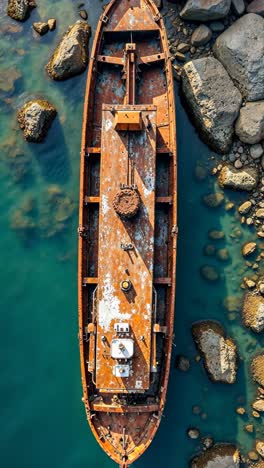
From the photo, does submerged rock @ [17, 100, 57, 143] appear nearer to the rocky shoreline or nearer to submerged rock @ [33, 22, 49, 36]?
submerged rock @ [33, 22, 49, 36]

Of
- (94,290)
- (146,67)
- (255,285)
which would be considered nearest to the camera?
(94,290)

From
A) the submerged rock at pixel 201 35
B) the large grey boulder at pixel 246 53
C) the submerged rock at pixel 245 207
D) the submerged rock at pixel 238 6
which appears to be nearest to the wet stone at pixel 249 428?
the submerged rock at pixel 245 207

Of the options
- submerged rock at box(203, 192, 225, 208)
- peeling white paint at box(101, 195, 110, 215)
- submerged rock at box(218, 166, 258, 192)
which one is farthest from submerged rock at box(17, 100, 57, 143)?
submerged rock at box(218, 166, 258, 192)

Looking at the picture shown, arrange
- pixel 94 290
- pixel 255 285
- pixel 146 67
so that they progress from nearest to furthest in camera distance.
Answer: pixel 94 290, pixel 146 67, pixel 255 285

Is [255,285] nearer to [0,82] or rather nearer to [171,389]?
[171,389]

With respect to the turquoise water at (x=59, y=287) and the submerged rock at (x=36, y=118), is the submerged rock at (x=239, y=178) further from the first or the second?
the submerged rock at (x=36, y=118)

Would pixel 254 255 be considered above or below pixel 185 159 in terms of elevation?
below

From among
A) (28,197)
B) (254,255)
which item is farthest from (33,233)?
(254,255)
